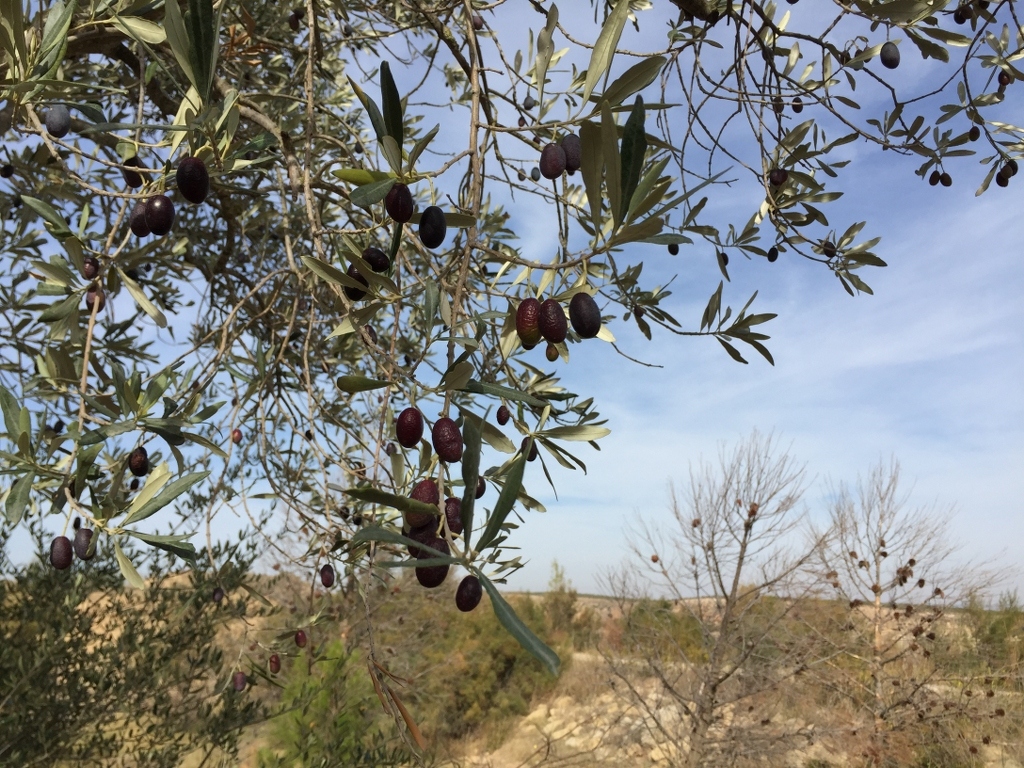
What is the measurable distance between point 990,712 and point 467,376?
31.4 feet

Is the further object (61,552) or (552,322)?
(61,552)

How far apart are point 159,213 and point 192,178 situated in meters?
0.13

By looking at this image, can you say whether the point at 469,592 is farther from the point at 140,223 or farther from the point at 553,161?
the point at 140,223

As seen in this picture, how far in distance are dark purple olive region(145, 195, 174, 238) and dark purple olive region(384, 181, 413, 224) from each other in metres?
0.42

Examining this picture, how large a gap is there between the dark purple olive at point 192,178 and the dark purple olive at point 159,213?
0.33 feet

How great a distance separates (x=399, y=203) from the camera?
2.37 feet

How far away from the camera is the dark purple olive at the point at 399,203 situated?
721 millimetres

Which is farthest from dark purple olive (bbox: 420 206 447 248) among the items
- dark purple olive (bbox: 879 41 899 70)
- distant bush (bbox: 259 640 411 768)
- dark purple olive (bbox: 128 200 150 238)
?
distant bush (bbox: 259 640 411 768)

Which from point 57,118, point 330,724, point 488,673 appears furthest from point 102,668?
point 488,673

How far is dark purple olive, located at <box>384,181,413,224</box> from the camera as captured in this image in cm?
72

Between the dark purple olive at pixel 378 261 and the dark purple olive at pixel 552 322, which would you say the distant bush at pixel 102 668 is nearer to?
the dark purple olive at pixel 378 261

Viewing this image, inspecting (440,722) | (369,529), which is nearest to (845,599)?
(440,722)

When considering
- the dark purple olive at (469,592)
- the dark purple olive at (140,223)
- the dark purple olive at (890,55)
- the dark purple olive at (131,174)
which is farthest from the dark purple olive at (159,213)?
the dark purple olive at (890,55)

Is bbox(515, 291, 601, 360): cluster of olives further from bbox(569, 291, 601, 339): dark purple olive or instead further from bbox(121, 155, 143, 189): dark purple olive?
bbox(121, 155, 143, 189): dark purple olive
